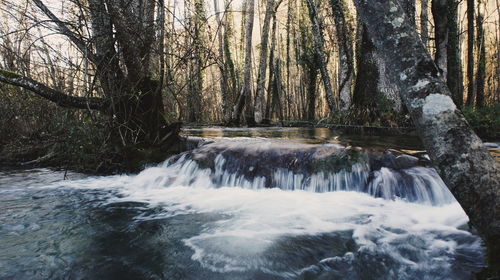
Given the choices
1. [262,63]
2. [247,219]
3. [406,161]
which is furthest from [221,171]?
[262,63]

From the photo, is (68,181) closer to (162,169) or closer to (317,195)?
(162,169)

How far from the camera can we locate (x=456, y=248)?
273cm

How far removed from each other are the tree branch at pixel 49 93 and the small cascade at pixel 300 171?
62.4 inches

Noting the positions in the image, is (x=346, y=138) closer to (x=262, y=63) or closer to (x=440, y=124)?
(x=440, y=124)

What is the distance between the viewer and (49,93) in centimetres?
502

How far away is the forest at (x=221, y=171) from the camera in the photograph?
67.7 inches

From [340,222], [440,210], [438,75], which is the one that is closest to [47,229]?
[340,222]

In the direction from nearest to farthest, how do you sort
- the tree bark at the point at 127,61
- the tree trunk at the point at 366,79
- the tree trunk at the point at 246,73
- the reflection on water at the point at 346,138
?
the tree bark at the point at 127,61
the reflection on water at the point at 346,138
the tree trunk at the point at 366,79
the tree trunk at the point at 246,73

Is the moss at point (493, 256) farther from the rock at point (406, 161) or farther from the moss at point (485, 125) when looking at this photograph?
the moss at point (485, 125)

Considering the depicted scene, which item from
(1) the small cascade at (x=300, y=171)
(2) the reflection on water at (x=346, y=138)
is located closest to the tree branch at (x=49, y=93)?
(1) the small cascade at (x=300, y=171)

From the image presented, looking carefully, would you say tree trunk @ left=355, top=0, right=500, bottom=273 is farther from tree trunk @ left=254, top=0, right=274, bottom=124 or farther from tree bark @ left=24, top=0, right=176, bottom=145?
tree trunk @ left=254, top=0, right=274, bottom=124

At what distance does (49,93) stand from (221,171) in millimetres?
3271

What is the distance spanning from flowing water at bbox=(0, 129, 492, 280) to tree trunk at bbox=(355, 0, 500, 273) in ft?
3.68

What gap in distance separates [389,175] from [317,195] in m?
1.08
